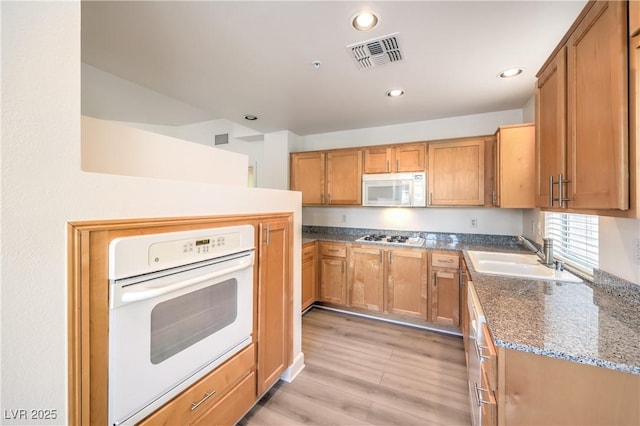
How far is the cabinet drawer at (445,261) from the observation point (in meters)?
2.77

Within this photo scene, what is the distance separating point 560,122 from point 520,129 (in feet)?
4.45

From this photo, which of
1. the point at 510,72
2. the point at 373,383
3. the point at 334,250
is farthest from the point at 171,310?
the point at 510,72

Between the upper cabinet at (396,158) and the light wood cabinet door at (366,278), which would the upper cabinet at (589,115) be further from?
the light wood cabinet door at (366,278)

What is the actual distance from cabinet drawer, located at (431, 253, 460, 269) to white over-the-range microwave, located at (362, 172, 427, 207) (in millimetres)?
652

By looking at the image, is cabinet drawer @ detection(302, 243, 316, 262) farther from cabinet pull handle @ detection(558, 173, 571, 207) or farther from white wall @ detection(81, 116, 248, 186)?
cabinet pull handle @ detection(558, 173, 571, 207)

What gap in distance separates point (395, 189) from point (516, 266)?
149 centimetres

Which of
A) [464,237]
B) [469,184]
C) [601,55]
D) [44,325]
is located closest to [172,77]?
[44,325]

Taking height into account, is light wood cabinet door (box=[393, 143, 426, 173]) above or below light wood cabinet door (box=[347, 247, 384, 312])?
above

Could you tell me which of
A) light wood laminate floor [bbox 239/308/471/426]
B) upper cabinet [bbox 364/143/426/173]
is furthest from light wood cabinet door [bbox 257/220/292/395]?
upper cabinet [bbox 364/143/426/173]

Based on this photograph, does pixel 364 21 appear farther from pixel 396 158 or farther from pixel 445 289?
pixel 445 289

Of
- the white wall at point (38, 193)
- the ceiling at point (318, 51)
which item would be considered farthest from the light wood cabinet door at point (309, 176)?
the white wall at point (38, 193)

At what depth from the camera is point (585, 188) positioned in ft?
3.70

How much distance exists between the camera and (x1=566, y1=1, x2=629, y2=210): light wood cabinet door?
92 cm

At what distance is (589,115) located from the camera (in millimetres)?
1106
